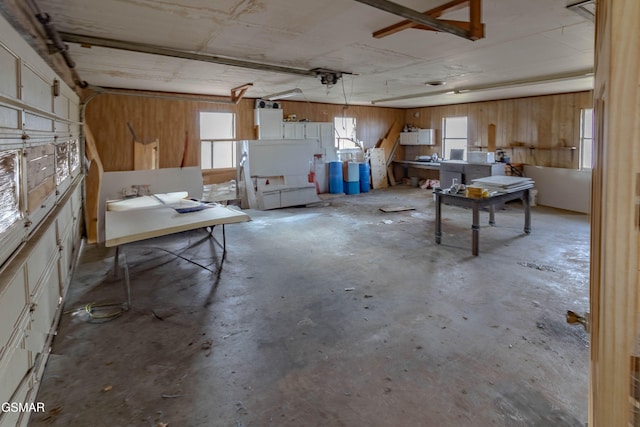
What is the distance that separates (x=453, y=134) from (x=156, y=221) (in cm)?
883

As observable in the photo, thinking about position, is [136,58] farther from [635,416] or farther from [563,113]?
[563,113]

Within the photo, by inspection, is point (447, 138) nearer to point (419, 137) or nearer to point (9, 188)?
point (419, 137)

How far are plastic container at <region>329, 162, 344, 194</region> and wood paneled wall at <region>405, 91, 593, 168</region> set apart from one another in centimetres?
351

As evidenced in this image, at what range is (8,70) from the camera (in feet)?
6.03

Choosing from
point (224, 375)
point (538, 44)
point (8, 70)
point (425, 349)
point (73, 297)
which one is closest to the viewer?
point (8, 70)

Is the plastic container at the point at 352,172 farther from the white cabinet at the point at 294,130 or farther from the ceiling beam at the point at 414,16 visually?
the ceiling beam at the point at 414,16

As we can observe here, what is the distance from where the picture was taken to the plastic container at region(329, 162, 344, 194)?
9.71 meters

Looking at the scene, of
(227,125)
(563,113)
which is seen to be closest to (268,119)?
(227,125)

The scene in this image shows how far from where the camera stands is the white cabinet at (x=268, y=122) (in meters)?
8.40

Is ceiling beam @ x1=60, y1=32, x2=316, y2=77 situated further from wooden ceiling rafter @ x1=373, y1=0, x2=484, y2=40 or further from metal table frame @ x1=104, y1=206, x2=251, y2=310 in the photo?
wooden ceiling rafter @ x1=373, y1=0, x2=484, y2=40

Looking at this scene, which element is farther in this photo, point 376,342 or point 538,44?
point 538,44

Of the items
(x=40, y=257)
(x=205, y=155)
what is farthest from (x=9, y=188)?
(x=205, y=155)

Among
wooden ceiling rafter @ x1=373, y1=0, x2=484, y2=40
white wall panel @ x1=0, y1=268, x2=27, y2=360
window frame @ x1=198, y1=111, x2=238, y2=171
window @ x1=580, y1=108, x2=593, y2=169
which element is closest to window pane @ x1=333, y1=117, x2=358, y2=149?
window frame @ x1=198, y1=111, x2=238, y2=171

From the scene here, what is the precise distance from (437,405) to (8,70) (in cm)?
283
